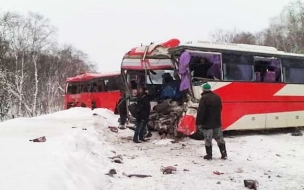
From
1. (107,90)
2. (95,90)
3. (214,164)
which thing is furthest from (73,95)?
(214,164)

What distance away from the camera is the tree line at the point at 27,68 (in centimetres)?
4231

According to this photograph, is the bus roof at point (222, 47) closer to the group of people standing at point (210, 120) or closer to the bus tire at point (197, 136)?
the bus tire at point (197, 136)

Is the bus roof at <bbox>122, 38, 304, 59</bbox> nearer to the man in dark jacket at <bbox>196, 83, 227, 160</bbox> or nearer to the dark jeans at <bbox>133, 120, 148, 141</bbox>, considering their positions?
the dark jeans at <bbox>133, 120, 148, 141</bbox>

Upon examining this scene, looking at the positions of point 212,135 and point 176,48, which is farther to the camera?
point 176,48

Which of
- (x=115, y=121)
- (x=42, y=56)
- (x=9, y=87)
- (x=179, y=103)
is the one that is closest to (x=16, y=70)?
(x=9, y=87)

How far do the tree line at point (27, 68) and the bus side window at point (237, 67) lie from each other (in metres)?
27.1

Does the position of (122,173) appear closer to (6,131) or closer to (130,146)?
(130,146)

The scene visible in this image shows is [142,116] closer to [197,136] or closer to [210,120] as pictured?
[197,136]

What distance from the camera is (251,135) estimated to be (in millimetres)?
14523

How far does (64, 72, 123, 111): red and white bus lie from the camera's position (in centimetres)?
2464

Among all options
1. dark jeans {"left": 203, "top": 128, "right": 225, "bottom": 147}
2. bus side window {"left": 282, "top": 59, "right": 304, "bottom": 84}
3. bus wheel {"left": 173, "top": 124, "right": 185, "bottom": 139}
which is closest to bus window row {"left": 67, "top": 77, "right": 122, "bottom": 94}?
bus side window {"left": 282, "top": 59, "right": 304, "bottom": 84}

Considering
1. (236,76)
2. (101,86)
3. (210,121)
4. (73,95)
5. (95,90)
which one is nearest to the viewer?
(210,121)

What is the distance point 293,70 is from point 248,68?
8.31 ft

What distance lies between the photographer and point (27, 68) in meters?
51.0
